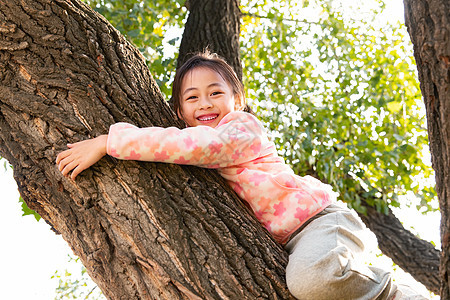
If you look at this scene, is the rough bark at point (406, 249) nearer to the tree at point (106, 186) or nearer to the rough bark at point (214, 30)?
the rough bark at point (214, 30)

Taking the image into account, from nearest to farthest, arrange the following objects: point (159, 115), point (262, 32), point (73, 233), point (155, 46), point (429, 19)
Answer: point (429, 19)
point (73, 233)
point (159, 115)
point (155, 46)
point (262, 32)

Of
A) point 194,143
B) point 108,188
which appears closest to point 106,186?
point 108,188

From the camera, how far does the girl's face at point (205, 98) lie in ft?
7.48

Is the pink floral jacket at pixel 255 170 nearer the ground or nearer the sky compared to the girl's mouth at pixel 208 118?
nearer the ground

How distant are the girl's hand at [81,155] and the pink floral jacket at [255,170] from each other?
191mm

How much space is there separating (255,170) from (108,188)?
658 mm

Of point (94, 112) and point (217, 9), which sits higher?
point (217, 9)

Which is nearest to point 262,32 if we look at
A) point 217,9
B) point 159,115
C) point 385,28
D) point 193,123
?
point 385,28

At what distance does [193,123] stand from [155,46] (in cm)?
246

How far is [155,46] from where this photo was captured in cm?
457

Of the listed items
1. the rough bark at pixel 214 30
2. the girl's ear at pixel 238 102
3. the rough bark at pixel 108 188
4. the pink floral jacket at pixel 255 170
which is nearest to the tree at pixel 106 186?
the rough bark at pixel 108 188

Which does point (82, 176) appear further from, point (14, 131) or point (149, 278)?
point (149, 278)

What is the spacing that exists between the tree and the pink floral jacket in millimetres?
105

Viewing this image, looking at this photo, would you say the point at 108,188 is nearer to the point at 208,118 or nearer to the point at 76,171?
the point at 76,171
